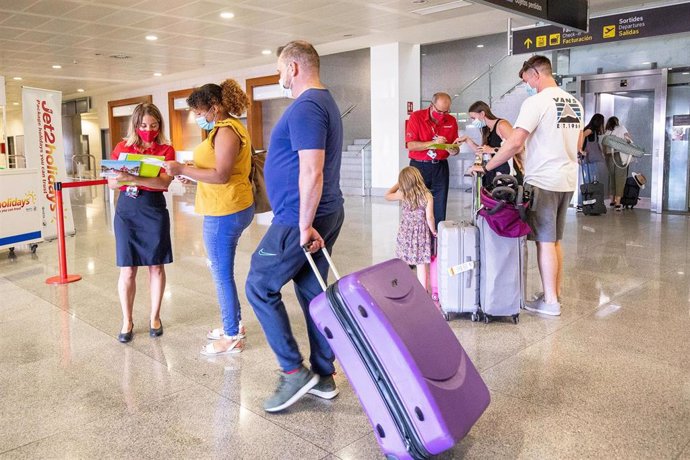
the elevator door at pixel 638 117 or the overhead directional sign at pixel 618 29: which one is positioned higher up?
the overhead directional sign at pixel 618 29

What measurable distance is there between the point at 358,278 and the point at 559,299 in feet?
9.32

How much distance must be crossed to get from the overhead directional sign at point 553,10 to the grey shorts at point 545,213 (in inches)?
81.8

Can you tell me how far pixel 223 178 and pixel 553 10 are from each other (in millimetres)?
4740

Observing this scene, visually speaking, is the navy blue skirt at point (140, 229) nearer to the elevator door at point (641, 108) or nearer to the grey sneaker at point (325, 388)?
the grey sneaker at point (325, 388)

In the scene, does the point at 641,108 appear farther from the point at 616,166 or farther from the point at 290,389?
A: the point at 290,389

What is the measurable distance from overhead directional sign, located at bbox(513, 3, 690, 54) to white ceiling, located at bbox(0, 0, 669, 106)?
4.99 ft

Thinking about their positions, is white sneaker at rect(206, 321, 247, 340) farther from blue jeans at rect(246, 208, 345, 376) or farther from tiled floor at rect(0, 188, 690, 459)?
blue jeans at rect(246, 208, 345, 376)

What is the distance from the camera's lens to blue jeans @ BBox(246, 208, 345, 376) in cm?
249

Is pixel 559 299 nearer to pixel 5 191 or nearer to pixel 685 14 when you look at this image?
pixel 685 14

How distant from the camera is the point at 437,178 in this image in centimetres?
544

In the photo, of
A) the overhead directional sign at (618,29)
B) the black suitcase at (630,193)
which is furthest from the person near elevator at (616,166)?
the overhead directional sign at (618,29)

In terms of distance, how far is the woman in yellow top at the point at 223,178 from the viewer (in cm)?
302

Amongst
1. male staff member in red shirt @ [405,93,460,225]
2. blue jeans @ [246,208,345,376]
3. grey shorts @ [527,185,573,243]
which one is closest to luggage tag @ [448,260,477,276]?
grey shorts @ [527,185,573,243]

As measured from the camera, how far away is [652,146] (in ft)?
33.8
